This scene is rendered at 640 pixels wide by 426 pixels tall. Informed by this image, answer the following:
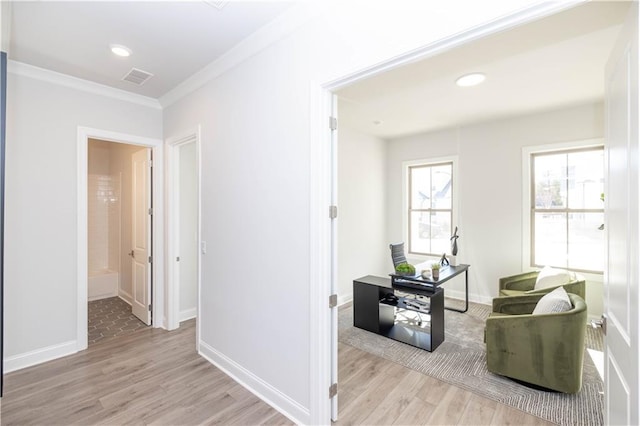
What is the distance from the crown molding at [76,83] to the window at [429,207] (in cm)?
419

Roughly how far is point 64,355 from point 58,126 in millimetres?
2239

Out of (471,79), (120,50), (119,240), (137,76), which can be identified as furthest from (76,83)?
(471,79)

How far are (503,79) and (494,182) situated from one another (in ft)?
6.23

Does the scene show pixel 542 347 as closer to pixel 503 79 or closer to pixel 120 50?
pixel 503 79

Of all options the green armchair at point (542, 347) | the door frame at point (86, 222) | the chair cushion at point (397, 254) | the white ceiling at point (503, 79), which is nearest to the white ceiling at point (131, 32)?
the door frame at point (86, 222)

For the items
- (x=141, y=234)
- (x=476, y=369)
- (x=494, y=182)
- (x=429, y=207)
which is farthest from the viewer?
(x=429, y=207)

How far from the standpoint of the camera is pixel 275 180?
2.22 metres

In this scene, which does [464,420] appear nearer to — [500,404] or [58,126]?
[500,404]

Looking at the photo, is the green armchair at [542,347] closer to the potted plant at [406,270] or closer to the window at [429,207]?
the potted plant at [406,270]

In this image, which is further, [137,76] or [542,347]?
[137,76]

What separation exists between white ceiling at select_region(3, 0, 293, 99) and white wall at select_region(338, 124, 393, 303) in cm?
260

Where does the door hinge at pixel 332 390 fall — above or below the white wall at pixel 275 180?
below

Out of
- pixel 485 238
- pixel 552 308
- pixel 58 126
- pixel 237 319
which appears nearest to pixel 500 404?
pixel 552 308

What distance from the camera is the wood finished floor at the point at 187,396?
6.91 ft
